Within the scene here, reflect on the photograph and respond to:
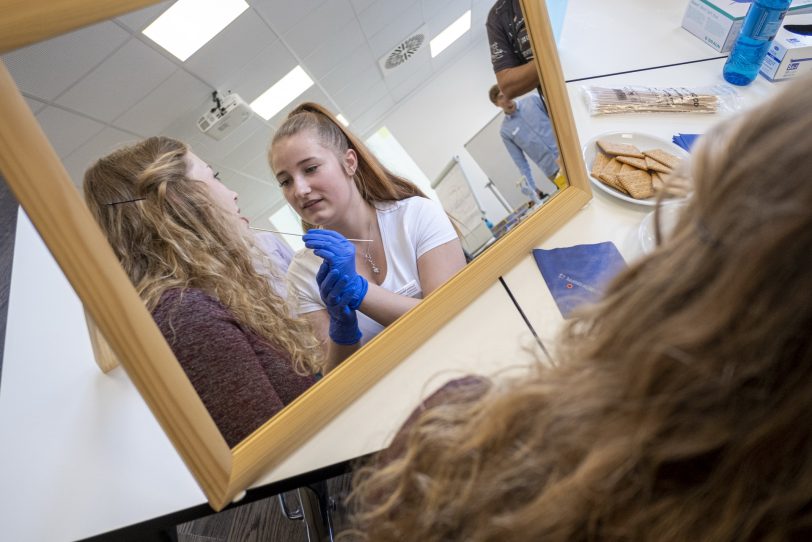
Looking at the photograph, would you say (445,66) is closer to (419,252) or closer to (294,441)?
(419,252)

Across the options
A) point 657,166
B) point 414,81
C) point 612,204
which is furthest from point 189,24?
point 657,166

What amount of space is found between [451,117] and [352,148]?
22cm

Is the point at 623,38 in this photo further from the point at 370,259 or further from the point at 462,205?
the point at 370,259

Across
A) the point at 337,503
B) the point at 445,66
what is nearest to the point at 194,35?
the point at 445,66

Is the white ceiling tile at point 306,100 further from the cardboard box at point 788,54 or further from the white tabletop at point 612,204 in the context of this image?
the cardboard box at point 788,54

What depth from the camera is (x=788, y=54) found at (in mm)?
1303

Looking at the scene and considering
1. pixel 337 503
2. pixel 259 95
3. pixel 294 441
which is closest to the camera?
pixel 259 95

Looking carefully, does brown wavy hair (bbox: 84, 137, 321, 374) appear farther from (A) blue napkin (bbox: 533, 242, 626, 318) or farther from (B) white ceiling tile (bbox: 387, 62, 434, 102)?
(A) blue napkin (bbox: 533, 242, 626, 318)

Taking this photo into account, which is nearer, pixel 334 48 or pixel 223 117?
pixel 223 117

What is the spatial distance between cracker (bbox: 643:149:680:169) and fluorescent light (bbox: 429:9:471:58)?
0.60 meters

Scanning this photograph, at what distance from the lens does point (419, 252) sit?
81cm

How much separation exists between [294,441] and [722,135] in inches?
27.1

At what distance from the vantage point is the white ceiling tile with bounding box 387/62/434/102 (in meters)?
0.76

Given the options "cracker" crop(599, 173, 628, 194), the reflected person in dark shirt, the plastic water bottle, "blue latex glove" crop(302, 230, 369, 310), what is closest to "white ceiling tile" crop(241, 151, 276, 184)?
"blue latex glove" crop(302, 230, 369, 310)
